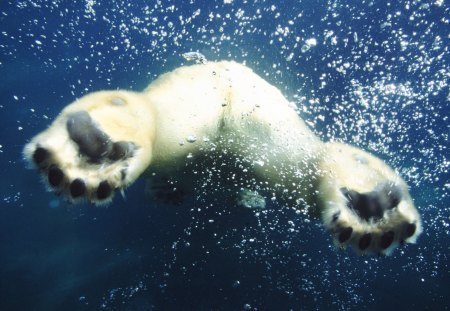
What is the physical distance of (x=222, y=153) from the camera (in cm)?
299

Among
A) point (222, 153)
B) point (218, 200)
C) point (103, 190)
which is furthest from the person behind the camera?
point (218, 200)

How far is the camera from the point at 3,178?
1230 centimetres

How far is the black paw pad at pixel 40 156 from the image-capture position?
1892 mm

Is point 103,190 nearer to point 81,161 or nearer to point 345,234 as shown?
point 81,161

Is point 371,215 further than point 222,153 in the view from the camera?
No

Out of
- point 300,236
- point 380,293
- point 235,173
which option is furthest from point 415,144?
point 380,293

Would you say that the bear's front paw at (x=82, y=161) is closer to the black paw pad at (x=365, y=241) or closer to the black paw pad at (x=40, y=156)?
the black paw pad at (x=40, y=156)

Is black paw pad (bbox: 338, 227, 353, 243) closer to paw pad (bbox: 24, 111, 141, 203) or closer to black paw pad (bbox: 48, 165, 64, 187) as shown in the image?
paw pad (bbox: 24, 111, 141, 203)

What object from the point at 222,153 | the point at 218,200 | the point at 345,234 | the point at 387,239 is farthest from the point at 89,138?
the point at 218,200

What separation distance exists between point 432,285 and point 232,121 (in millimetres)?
18532

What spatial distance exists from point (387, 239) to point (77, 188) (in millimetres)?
1792

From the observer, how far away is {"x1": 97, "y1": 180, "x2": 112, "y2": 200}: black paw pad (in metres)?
1.85

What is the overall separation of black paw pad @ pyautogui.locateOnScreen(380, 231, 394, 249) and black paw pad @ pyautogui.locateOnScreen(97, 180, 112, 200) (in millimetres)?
1605

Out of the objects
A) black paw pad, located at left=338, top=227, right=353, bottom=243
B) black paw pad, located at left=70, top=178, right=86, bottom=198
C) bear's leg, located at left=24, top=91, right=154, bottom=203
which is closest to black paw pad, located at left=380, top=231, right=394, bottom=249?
black paw pad, located at left=338, top=227, right=353, bottom=243
